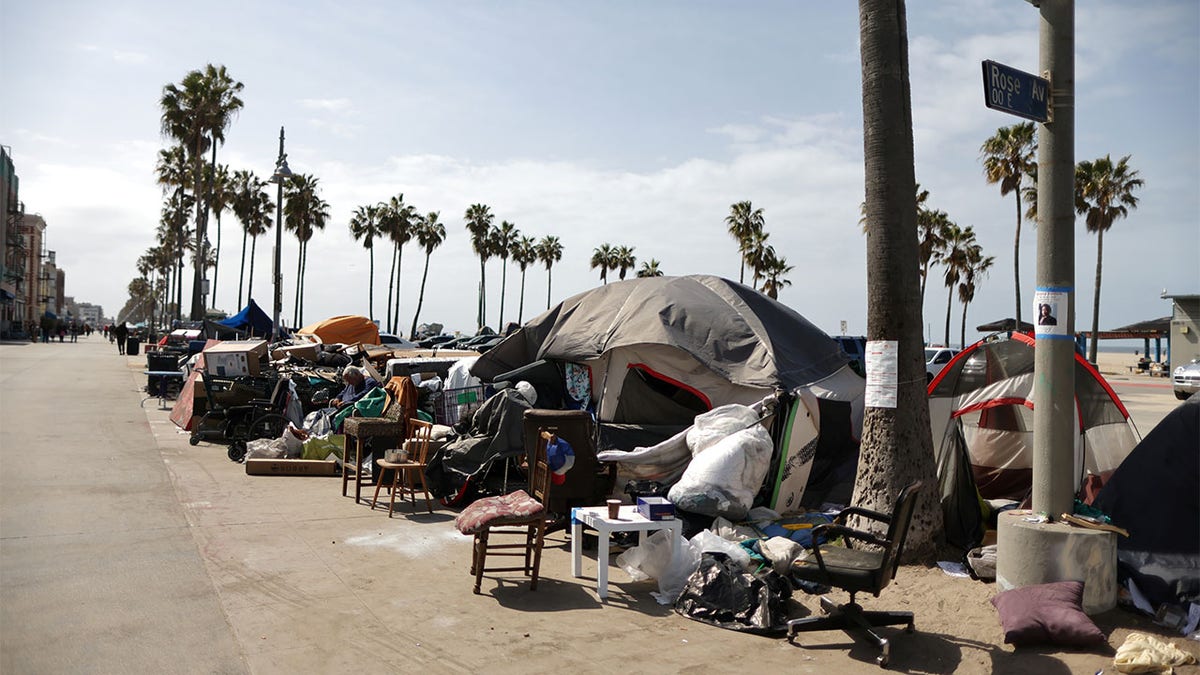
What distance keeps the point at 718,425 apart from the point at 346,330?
14.9m

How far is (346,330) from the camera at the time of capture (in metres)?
21.3

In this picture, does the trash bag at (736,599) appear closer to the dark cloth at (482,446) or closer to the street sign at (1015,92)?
the street sign at (1015,92)

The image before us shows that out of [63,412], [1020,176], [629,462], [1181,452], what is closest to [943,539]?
[1181,452]

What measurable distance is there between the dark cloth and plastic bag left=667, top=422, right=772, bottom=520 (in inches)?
83.2

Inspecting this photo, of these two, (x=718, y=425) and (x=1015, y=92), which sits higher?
(x=1015, y=92)

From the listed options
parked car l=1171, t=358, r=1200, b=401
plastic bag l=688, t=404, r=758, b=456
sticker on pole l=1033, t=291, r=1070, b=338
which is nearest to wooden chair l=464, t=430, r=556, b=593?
plastic bag l=688, t=404, r=758, b=456

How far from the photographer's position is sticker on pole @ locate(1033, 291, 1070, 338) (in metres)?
5.73

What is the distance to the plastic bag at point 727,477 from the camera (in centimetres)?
761

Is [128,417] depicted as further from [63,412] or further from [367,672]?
[367,672]

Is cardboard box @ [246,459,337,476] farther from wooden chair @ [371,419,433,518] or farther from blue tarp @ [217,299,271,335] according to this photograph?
blue tarp @ [217,299,271,335]

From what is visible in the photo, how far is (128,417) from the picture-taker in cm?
1658

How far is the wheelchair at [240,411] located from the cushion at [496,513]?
7.47 meters

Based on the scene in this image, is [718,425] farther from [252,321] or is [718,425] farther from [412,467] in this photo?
[252,321]

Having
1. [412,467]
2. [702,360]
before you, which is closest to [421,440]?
[412,467]
